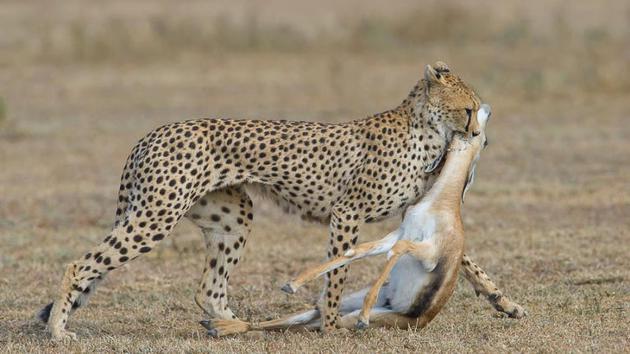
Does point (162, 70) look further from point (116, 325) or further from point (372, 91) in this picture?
point (116, 325)

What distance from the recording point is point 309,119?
16859 millimetres

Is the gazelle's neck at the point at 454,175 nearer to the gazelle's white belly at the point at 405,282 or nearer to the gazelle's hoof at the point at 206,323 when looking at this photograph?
the gazelle's white belly at the point at 405,282

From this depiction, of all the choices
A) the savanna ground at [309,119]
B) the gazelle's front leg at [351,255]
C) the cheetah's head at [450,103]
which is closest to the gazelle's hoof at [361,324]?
the savanna ground at [309,119]

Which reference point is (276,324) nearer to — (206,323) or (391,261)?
(206,323)

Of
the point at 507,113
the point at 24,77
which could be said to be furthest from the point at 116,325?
the point at 24,77

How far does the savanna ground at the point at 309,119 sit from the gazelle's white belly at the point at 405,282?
18 centimetres

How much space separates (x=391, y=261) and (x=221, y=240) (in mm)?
1149

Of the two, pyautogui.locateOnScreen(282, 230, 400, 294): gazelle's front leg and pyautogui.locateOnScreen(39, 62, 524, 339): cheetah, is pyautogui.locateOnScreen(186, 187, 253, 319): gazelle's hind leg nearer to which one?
pyautogui.locateOnScreen(39, 62, 524, 339): cheetah

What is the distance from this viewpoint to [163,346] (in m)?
6.38

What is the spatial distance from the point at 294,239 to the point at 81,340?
369 cm

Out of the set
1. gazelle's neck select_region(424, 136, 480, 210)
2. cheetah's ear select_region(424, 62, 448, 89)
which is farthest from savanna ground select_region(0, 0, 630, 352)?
cheetah's ear select_region(424, 62, 448, 89)

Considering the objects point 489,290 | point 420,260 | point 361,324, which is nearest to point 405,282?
point 420,260

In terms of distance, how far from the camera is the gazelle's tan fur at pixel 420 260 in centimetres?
643

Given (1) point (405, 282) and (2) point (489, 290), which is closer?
(1) point (405, 282)
